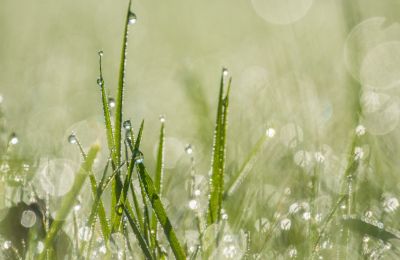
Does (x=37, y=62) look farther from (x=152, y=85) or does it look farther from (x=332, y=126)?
(x=332, y=126)

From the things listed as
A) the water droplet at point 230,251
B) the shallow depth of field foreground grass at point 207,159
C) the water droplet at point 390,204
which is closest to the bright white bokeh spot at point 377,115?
the shallow depth of field foreground grass at point 207,159

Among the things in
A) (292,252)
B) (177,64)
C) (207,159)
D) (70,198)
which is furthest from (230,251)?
(177,64)

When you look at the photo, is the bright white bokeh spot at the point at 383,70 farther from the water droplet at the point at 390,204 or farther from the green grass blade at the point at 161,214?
the green grass blade at the point at 161,214

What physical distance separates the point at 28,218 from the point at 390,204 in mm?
770

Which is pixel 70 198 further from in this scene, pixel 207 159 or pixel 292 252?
pixel 207 159

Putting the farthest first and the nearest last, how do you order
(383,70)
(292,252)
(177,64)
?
(177,64), (383,70), (292,252)

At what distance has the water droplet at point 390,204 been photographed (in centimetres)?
128

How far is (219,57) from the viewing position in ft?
18.7

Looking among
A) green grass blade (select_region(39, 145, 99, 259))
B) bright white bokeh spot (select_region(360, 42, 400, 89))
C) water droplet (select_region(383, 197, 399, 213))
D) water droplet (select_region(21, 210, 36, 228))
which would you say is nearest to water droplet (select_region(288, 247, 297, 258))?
water droplet (select_region(383, 197, 399, 213))

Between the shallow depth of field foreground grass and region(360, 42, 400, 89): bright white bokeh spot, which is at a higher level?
region(360, 42, 400, 89): bright white bokeh spot

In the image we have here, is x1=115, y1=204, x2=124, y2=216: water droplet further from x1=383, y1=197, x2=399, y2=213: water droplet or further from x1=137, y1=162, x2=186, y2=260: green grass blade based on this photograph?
x1=383, y1=197, x2=399, y2=213: water droplet

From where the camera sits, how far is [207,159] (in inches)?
83.6

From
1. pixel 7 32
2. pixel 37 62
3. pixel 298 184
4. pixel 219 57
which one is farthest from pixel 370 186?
pixel 219 57

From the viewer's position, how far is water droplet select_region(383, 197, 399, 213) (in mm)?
1275
